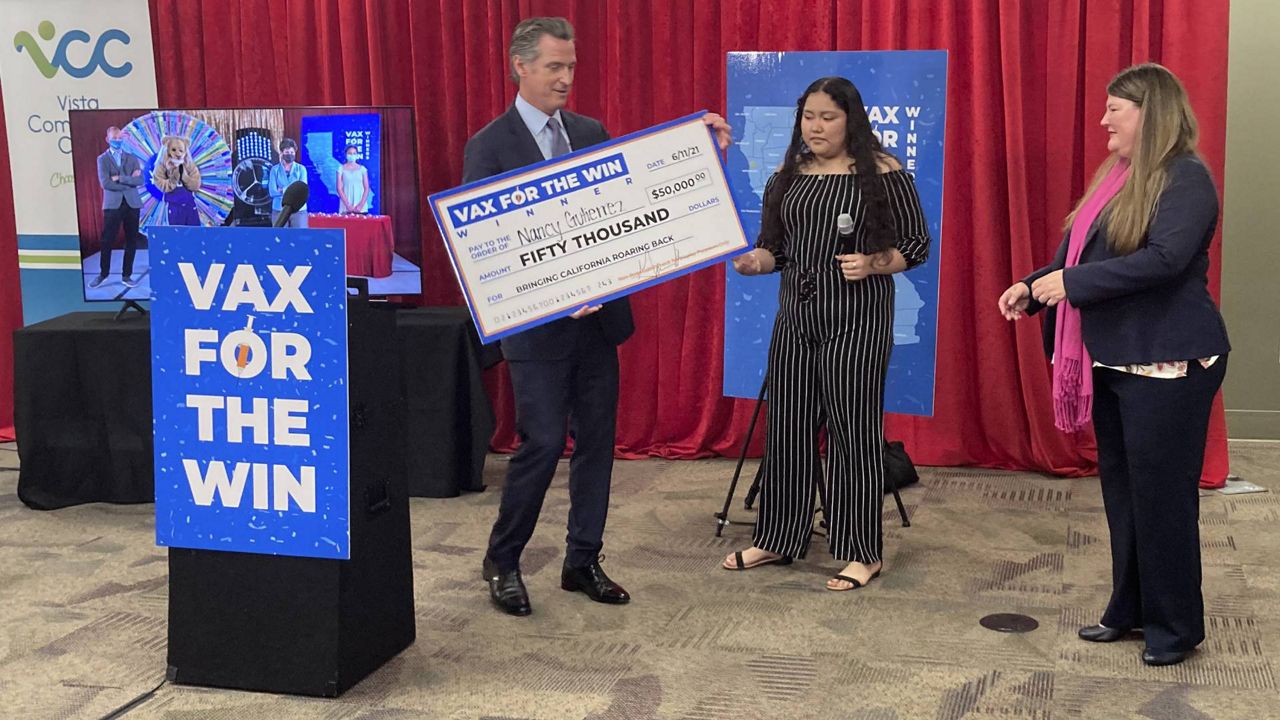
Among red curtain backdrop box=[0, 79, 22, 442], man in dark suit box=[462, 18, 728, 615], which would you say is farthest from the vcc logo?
man in dark suit box=[462, 18, 728, 615]

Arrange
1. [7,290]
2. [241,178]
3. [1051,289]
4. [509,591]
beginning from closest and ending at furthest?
[1051,289] < [509,591] < [241,178] < [7,290]

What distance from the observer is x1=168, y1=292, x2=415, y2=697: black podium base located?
2.89 m

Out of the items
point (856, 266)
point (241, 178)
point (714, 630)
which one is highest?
point (241, 178)

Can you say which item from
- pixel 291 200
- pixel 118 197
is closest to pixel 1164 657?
pixel 291 200

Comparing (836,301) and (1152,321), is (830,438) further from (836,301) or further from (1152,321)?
(1152,321)

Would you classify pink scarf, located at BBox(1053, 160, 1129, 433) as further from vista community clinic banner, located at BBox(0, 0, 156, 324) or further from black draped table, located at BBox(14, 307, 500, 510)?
vista community clinic banner, located at BBox(0, 0, 156, 324)

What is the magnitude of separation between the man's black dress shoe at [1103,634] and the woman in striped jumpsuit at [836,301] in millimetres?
667

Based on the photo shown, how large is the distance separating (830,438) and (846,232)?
62 cm

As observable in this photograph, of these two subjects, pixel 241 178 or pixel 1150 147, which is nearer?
pixel 1150 147

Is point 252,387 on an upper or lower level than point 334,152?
lower

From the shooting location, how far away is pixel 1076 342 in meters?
3.03

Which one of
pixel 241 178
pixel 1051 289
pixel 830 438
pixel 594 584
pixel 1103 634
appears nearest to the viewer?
pixel 1051 289

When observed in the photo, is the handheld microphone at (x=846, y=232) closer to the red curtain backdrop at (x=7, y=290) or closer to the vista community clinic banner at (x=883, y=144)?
the vista community clinic banner at (x=883, y=144)

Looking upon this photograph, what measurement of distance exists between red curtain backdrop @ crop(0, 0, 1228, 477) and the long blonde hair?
6.22ft
